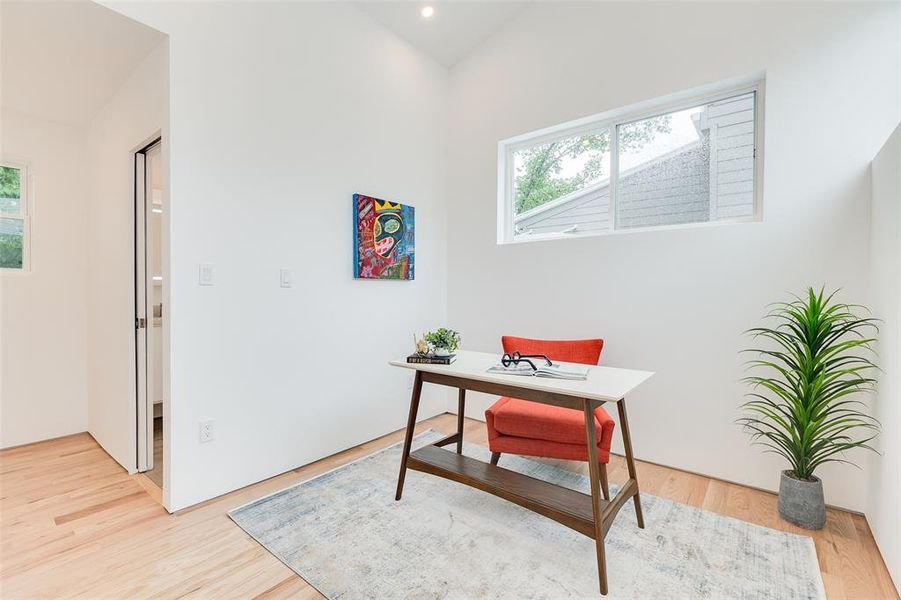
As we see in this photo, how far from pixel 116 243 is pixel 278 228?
1.16 meters

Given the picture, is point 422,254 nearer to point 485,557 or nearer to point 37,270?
point 485,557

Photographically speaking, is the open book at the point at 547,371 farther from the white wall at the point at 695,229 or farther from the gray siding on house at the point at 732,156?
the gray siding on house at the point at 732,156

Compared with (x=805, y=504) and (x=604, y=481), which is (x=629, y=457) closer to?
(x=604, y=481)

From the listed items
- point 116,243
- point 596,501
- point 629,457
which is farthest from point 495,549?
point 116,243

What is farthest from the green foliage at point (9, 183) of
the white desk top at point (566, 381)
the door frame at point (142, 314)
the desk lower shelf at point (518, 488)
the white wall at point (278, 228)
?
the desk lower shelf at point (518, 488)

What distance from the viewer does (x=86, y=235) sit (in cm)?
326

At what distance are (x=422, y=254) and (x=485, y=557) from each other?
7.86 feet

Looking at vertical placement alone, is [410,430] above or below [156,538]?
above

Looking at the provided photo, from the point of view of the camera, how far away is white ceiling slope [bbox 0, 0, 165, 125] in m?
1.95

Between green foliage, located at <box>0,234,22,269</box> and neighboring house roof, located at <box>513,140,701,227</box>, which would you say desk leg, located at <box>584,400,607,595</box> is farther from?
green foliage, located at <box>0,234,22,269</box>

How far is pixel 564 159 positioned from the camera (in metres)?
3.31

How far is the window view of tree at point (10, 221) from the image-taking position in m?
2.97

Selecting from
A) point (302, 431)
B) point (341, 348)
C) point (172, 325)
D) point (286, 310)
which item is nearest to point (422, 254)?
point (341, 348)

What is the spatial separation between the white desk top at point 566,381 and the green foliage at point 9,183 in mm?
3184
